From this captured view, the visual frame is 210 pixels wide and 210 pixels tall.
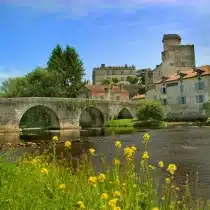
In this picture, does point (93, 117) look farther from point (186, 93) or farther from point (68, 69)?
point (186, 93)

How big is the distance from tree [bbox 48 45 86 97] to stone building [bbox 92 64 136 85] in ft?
143

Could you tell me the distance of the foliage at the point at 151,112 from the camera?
50.3m

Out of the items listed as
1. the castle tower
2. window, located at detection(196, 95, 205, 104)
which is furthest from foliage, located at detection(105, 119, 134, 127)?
the castle tower

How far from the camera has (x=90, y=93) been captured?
239ft

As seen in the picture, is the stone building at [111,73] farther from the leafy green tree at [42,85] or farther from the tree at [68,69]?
the leafy green tree at [42,85]

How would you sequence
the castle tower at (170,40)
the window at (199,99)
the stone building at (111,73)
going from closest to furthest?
the window at (199,99) → the castle tower at (170,40) → the stone building at (111,73)

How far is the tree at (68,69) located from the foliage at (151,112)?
16.4 metres

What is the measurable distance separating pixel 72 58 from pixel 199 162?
52059mm

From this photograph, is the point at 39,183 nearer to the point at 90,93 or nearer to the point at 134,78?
the point at 90,93

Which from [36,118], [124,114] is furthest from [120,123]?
[36,118]

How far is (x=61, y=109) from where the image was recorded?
50.3 meters

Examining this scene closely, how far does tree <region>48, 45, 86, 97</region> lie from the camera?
63.9m

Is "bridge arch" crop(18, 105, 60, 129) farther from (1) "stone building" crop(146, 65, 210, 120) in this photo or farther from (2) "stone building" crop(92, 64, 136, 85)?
(2) "stone building" crop(92, 64, 136, 85)

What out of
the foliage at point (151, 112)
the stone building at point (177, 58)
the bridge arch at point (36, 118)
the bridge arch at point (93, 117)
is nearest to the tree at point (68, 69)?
the bridge arch at point (93, 117)
